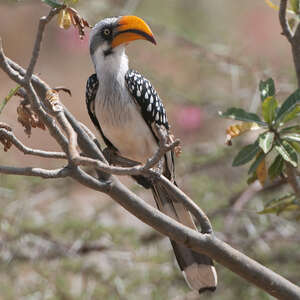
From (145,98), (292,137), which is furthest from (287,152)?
(145,98)

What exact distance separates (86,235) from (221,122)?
3.87 metres

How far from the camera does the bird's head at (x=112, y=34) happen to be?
256 cm

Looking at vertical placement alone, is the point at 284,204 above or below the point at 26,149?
below

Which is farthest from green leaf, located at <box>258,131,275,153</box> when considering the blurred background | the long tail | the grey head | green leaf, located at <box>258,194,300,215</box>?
the blurred background

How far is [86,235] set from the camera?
3697 mm

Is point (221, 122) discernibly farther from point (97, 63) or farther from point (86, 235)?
point (97, 63)

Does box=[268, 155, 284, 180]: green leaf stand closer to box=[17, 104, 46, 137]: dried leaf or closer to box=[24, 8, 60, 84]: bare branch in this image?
box=[17, 104, 46, 137]: dried leaf

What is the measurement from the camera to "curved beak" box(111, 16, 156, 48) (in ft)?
7.77

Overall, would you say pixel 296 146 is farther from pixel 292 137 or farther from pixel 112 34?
pixel 112 34

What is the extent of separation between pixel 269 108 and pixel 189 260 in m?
0.78

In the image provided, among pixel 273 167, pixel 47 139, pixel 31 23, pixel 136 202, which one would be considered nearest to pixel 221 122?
pixel 47 139

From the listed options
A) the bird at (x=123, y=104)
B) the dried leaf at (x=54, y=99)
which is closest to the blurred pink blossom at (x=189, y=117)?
the bird at (x=123, y=104)

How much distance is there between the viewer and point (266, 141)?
82.0 inches

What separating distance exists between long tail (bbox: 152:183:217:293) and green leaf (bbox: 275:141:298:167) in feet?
1.94
